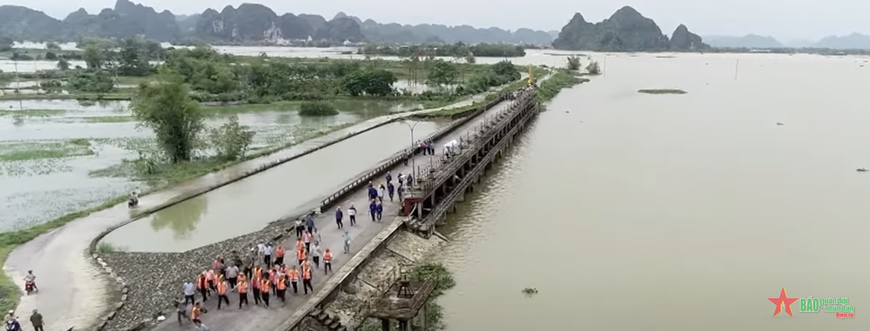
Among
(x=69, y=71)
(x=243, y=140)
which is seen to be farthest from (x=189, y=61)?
(x=243, y=140)

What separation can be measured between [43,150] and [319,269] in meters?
31.9

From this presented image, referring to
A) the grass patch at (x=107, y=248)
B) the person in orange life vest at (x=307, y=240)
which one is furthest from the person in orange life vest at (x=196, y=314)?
the grass patch at (x=107, y=248)

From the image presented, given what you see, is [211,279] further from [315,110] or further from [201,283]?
[315,110]

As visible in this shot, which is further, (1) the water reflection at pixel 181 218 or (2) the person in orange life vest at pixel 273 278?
(1) the water reflection at pixel 181 218

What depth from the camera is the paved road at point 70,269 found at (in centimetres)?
1725

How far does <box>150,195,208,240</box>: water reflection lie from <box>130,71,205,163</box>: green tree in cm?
978

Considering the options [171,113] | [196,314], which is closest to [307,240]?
[196,314]

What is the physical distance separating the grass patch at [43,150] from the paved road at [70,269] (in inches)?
570

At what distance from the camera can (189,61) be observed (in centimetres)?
8506

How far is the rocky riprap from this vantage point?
1661 centimetres

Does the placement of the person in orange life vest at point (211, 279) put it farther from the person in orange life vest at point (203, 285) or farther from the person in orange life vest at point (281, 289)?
the person in orange life vest at point (281, 289)

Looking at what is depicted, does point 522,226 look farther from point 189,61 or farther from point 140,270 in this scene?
point 189,61

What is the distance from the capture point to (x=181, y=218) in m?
27.0

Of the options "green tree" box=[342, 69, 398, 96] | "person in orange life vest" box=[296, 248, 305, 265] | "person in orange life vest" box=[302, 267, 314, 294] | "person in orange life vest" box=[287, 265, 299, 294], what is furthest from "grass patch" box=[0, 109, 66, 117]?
"person in orange life vest" box=[302, 267, 314, 294]
